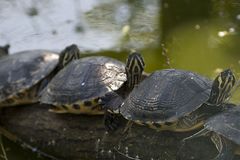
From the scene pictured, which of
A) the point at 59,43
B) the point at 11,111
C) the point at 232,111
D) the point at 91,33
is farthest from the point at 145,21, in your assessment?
the point at 232,111

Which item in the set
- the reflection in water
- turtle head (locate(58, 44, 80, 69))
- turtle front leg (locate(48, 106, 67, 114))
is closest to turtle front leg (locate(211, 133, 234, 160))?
turtle front leg (locate(48, 106, 67, 114))

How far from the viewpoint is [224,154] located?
291 cm

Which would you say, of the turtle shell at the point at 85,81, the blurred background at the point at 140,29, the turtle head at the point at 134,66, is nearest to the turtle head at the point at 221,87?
the turtle head at the point at 134,66

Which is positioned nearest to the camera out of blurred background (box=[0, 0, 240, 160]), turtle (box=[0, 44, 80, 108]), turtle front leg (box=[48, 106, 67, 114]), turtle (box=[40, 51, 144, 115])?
turtle (box=[40, 51, 144, 115])

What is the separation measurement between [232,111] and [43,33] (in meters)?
4.14

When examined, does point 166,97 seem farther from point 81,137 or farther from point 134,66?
point 81,137

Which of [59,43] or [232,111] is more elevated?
[232,111]

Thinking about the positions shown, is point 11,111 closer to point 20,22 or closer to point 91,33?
point 91,33

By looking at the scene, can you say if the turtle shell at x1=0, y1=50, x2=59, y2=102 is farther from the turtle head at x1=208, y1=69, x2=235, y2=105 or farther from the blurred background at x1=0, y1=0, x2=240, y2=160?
the turtle head at x1=208, y1=69, x2=235, y2=105

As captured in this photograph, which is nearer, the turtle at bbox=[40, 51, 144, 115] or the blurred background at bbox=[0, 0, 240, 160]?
the turtle at bbox=[40, 51, 144, 115]

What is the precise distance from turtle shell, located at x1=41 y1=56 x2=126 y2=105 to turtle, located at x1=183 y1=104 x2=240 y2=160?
1003 millimetres

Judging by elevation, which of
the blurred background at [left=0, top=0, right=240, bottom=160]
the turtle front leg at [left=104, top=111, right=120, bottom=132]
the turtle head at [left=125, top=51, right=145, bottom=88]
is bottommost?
the blurred background at [left=0, top=0, right=240, bottom=160]

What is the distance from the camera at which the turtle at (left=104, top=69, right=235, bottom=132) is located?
10.4ft

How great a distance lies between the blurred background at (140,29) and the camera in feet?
18.3
